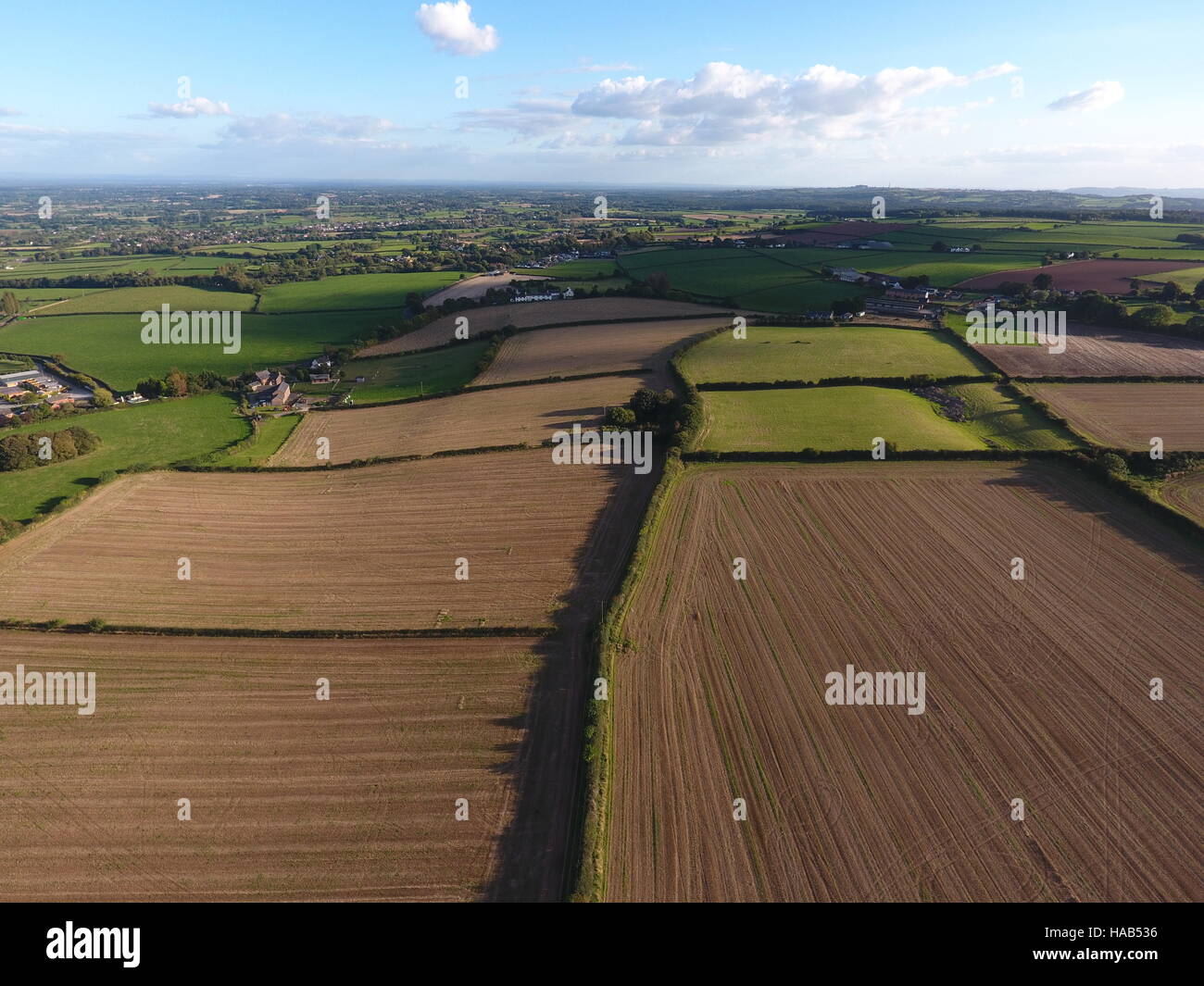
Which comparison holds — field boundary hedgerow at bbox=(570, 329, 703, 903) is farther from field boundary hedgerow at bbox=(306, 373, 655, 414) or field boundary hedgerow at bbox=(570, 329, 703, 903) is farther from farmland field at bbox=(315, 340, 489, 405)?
farmland field at bbox=(315, 340, 489, 405)

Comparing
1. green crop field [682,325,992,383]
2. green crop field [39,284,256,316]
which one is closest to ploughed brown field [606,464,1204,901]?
green crop field [682,325,992,383]

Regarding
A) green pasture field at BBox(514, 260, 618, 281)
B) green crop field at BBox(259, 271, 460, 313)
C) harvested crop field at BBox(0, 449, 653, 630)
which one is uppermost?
green pasture field at BBox(514, 260, 618, 281)

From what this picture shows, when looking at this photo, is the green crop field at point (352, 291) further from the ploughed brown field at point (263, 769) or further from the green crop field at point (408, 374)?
the ploughed brown field at point (263, 769)

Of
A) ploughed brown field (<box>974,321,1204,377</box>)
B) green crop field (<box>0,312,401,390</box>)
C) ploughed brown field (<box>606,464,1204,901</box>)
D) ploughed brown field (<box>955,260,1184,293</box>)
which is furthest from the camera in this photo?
ploughed brown field (<box>955,260,1184,293</box>)

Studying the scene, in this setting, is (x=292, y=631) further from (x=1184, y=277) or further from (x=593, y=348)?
(x=1184, y=277)

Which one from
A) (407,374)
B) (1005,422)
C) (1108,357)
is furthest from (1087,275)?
(407,374)

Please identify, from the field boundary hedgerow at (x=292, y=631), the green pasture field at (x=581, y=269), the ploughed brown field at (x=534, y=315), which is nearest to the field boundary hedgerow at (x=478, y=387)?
the ploughed brown field at (x=534, y=315)
